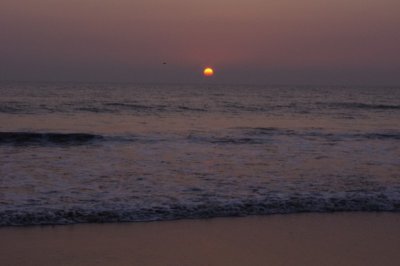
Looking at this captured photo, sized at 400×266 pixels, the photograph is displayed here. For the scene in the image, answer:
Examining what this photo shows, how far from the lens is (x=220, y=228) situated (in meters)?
7.98

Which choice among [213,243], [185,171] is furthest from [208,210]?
[185,171]

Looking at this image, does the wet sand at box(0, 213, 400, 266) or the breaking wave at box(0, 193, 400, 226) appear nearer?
the wet sand at box(0, 213, 400, 266)

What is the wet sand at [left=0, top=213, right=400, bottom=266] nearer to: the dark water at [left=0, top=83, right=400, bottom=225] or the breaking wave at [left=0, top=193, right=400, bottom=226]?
the breaking wave at [left=0, top=193, right=400, bottom=226]

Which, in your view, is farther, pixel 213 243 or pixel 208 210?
pixel 208 210

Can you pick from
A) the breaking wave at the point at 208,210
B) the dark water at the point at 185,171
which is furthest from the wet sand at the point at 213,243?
the dark water at the point at 185,171

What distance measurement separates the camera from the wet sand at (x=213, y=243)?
256 inches

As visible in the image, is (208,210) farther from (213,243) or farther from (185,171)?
(185,171)

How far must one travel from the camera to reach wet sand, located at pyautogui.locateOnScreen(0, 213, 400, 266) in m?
6.50

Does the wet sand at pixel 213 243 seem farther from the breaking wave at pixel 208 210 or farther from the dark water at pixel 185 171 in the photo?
the dark water at pixel 185 171

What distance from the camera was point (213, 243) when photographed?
7.19 meters

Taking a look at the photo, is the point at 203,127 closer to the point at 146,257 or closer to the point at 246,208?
the point at 246,208

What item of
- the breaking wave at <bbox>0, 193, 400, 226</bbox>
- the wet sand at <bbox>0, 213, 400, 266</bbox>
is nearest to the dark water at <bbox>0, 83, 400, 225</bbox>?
the breaking wave at <bbox>0, 193, 400, 226</bbox>

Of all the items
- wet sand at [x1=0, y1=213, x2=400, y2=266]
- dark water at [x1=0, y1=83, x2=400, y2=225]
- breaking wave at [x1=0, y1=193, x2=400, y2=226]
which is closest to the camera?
wet sand at [x1=0, y1=213, x2=400, y2=266]

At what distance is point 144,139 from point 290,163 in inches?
294
